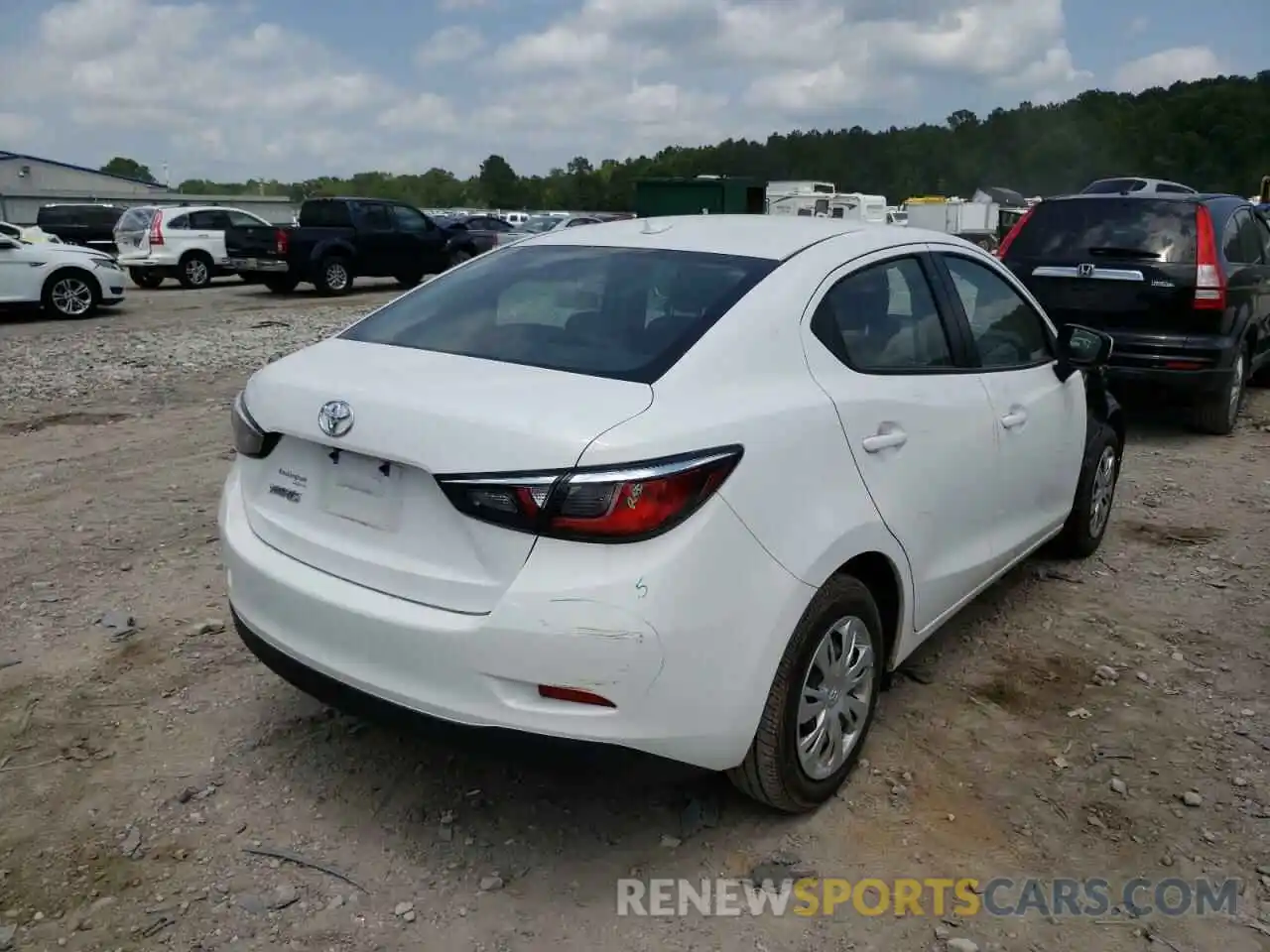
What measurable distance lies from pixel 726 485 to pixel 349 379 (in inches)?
41.5

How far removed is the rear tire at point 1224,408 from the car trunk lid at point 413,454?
6490 millimetres

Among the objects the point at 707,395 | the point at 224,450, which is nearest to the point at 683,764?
the point at 707,395

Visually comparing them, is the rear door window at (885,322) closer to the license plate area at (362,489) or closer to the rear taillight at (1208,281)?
the license plate area at (362,489)

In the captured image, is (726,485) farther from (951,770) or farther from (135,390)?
(135,390)

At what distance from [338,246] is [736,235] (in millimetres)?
17517

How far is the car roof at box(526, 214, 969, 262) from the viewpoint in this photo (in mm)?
3357

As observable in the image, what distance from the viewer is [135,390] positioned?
31.1 ft

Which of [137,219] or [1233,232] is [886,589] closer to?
[1233,232]

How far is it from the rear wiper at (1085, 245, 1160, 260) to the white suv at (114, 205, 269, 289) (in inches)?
677

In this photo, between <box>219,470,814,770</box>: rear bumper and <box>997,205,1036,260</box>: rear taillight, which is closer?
<box>219,470,814,770</box>: rear bumper

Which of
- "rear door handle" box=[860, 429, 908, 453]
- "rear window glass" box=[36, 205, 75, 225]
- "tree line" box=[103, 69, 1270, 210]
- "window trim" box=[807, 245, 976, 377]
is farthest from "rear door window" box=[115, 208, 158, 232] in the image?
"tree line" box=[103, 69, 1270, 210]

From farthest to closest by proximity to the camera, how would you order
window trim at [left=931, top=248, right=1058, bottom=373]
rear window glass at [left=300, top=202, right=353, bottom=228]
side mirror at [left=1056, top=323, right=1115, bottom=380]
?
rear window glass at [left=300, top=202, right=353, bottom=228]
side mirror at [left=1056, top=323, right=1115, bottom=380]
window trim at [left=931, top=248, right=1058, bottom=373]

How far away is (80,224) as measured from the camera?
26.7m

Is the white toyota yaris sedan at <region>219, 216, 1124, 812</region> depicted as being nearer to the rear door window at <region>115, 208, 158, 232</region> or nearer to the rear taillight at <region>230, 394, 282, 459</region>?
the rear taillight at <region>230, 394, 282, 459</region>
